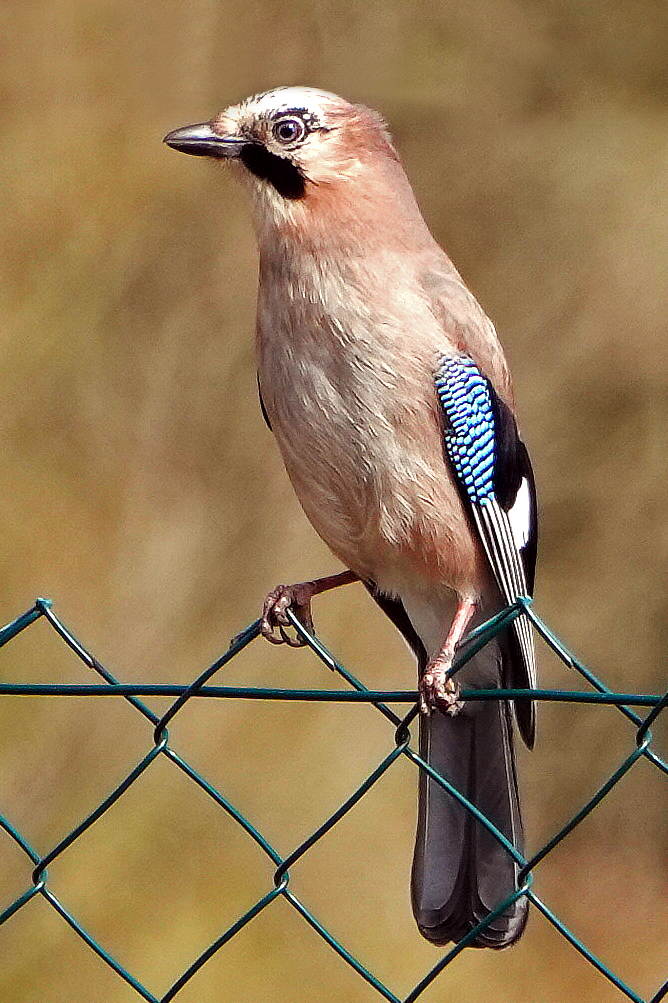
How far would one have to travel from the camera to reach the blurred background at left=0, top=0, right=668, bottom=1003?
521cm

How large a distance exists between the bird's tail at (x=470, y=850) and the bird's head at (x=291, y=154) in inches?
43.4

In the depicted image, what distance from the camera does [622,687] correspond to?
18.0 feet

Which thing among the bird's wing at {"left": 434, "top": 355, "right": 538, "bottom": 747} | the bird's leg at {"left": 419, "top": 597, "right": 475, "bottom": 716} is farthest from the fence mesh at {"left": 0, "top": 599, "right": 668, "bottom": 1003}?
the bird's wing at {"left": 434, "top": 355, "right": 538, "bottom": 747}

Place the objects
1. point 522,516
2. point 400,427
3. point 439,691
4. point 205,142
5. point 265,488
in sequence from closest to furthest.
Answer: point 439,691 < point 400,427 < point 205,142 < point 522,516 < point 265,488

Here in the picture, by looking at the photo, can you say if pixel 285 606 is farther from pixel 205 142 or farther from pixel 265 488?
pixel 265 488

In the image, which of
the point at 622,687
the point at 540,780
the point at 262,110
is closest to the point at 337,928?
the point at 540,780

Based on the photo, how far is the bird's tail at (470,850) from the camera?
289 cm

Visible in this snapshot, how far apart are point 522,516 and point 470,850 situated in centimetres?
79

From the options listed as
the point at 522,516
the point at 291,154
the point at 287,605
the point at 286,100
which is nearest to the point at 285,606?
the point at 287,605

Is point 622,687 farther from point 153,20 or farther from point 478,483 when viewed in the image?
point 153,20

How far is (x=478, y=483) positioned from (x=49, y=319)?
125 inches

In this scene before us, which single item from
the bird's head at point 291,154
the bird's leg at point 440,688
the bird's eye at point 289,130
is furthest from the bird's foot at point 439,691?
the bird's eye at point 289,130

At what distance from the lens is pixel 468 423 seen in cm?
315

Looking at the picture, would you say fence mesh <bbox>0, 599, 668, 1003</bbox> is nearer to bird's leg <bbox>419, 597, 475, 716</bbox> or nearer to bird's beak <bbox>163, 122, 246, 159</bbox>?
bird's leg <bbox>419, 597, 475, 716</bbox>
